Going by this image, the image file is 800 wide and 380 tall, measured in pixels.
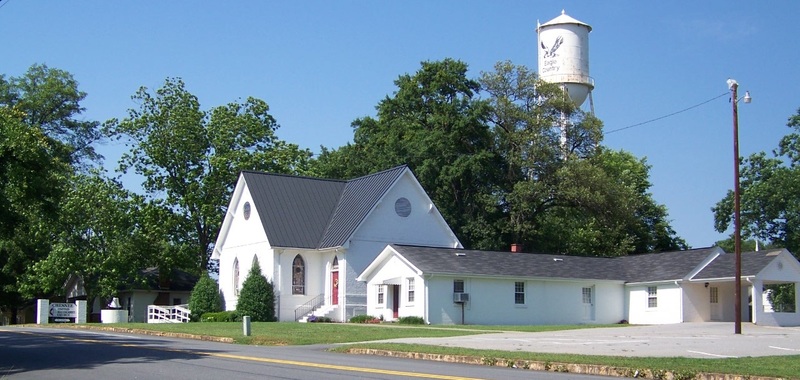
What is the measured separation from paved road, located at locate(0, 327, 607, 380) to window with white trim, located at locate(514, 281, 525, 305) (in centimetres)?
2203

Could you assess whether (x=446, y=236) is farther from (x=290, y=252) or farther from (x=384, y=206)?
(x=290, y=252)

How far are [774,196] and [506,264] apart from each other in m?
25.0

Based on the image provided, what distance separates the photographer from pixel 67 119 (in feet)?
236

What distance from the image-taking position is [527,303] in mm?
47094

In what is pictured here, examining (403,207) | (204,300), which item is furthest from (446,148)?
(204,300)

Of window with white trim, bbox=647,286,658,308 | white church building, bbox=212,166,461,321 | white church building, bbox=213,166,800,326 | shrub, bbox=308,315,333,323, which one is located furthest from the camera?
white church building, bbox=212,166,461,321

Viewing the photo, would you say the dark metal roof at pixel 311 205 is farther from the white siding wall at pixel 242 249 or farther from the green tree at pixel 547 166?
the green tree at pixel 547 166

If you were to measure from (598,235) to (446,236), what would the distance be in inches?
666

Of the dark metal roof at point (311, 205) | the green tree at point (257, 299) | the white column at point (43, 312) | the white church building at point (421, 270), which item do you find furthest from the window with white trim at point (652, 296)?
the white column at point (43, 312)

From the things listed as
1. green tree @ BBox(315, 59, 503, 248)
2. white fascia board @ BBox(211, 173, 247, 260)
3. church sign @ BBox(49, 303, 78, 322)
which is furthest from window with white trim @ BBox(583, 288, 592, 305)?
church sign @ BBox(49, 303, 78, 322)

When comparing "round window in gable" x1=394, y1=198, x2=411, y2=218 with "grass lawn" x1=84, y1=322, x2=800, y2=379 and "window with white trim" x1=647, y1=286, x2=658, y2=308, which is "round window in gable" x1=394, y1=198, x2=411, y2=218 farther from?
"grass lawn" x1=84, y1=322, x2=800, y2=379

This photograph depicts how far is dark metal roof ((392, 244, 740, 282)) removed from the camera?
149 ft

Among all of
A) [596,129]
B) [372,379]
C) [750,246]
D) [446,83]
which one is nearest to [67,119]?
[446,83]

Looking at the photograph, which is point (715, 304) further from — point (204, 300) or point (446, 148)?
point (204, 300)
